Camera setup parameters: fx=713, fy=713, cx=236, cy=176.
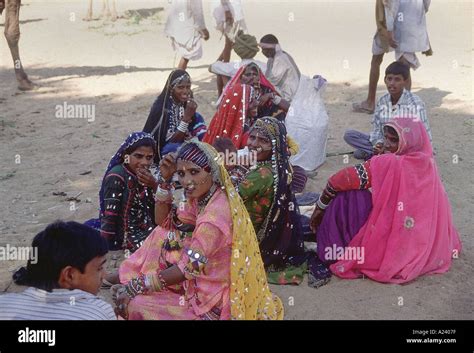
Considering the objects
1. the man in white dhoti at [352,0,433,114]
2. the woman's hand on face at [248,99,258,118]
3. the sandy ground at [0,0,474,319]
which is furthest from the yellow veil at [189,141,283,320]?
the man in white dhoti at [352,0,433,114]

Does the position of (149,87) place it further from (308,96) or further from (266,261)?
(266,261)

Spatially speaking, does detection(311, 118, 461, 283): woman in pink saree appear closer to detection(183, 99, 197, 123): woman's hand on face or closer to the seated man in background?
the seated man in background

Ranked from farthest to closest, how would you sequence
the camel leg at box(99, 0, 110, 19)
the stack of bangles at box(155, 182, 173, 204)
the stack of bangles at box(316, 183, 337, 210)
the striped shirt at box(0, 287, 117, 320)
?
1. the camel leg at box(99, 0, 110, 19)
2. the stack of bangles at box(316, 183, 337, 210)
3. the stack of bangles at box(155, 182, 173, 204)
4. the striped shirt at box(0, 287, 117, 320)

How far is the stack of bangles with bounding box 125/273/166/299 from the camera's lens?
387 cm

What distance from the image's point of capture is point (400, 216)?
16.1 ft

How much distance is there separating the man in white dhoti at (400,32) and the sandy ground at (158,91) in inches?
31.9

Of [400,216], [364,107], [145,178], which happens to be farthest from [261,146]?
[364,107]

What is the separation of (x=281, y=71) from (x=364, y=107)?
1785 mm

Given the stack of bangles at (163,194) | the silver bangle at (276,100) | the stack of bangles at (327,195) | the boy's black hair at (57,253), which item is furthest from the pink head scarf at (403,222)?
the boy's black hair at (57,253)

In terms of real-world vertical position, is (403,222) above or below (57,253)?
below

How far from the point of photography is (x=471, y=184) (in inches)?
269

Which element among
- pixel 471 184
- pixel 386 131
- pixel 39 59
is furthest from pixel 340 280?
pixel 39 59

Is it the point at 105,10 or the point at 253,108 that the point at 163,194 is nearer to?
the point at 253,108

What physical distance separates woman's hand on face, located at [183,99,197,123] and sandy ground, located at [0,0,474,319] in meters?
1.07
